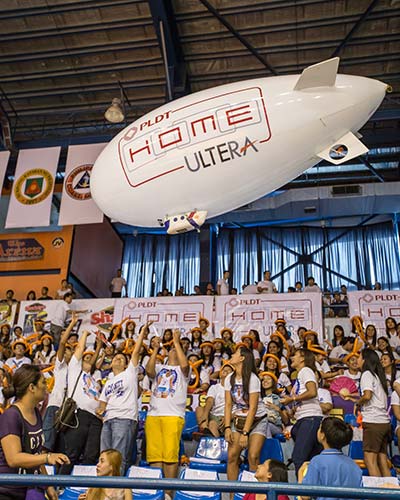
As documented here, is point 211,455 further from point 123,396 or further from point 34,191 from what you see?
point 34,191

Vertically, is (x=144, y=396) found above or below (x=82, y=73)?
below

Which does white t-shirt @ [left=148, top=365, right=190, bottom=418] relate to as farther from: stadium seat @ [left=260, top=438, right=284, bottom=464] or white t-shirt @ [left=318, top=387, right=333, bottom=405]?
white t-shirt @ [left=318, top=387, right=333, bottom=405]

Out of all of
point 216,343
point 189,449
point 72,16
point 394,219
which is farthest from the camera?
point 394,219

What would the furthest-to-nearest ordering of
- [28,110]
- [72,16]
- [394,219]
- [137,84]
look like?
[394,219] → [28,110] → [137,84] → [72,16]

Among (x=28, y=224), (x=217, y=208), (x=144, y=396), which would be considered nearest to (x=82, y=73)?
(x=28, y=224)

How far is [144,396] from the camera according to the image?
6.85 metres

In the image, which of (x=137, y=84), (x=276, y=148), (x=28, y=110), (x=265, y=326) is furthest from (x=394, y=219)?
(x=276, y=148)

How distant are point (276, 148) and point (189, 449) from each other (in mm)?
3648

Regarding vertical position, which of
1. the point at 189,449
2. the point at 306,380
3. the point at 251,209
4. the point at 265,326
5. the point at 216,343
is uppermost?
the point at 251,209

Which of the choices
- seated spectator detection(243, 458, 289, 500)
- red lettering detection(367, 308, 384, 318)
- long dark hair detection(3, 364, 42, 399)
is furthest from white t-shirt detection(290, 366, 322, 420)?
red lettering detection(367, 308, 384, 318)

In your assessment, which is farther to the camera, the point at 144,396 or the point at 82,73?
the point at 82,73

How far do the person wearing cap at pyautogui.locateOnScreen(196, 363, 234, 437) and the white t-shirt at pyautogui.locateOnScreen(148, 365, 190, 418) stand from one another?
839 mm

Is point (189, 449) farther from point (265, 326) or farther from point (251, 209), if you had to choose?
point (251, 209)

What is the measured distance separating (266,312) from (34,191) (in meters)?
4.83
